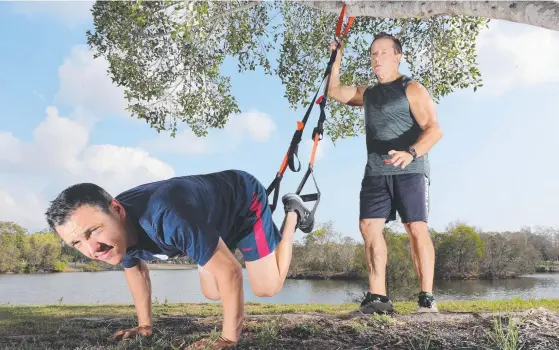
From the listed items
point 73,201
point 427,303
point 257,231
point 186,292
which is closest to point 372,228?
point 427,303

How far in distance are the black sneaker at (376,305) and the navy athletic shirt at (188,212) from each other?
1.74 m

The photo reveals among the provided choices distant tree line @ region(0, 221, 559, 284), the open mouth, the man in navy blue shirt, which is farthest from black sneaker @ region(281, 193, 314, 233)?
distant tree line @ region(0, 221, 559, 284)

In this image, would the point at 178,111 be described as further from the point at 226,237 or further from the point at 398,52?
the point at 226,237

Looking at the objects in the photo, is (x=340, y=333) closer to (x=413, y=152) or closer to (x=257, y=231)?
(x=257, y=231)

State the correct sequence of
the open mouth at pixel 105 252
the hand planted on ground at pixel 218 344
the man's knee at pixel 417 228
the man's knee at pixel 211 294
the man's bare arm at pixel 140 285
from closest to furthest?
the open mouth at pixel 105 252, the hand planted on ground at pixel 218 344, the man's bare arm at pixel 140 285, the man's knee at pixel 211 294, the man's knee at pixel 417 228

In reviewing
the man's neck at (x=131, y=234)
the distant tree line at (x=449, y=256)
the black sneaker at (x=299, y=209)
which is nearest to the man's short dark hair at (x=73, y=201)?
the man's neck at (x=131, y=234)

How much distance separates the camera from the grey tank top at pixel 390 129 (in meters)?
4.71

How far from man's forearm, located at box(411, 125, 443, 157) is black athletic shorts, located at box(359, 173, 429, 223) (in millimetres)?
294

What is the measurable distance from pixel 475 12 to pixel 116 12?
4.97 m

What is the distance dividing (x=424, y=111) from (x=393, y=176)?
629 mm

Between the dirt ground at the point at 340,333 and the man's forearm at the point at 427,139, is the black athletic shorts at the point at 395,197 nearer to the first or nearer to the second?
the man's forearm at the point at 427,139

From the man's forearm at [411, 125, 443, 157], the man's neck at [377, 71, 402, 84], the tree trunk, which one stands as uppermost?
the tree trunk

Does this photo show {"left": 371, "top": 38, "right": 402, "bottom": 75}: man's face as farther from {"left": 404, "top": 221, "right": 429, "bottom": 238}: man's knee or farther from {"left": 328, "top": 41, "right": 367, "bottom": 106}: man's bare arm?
{"left": 404, "top": 221, "right": 429, "bottom": 238}: man's knee

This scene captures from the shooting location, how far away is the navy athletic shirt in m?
2.60
